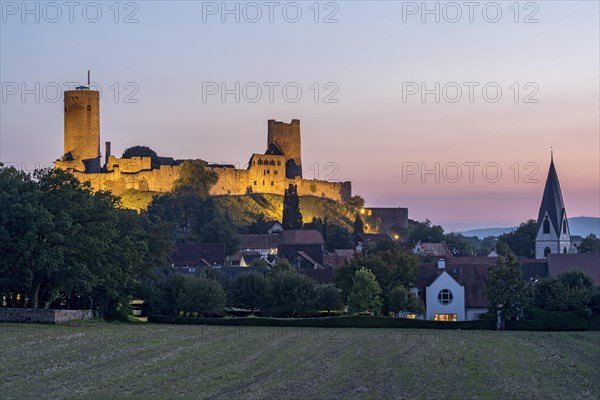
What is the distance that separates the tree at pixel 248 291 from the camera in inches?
2530

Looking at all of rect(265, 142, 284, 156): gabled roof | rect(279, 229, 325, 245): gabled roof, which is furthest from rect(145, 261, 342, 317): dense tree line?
rect(265, 142, 284, 156): gabled roof

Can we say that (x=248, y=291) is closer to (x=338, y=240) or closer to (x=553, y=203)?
(x=553, y=203)

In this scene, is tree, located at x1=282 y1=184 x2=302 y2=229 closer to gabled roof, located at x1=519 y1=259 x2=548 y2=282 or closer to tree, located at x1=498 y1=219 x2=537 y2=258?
tree, located at x1=498 y1=219 x2=537 y2=258

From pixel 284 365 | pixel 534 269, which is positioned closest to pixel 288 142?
pixel 534 269

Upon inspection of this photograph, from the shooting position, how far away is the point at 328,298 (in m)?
63.0

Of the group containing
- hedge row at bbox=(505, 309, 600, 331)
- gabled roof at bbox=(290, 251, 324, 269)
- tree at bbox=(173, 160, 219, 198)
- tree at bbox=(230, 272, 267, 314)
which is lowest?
hedge row at bbox=(505, 309, 600, 331)

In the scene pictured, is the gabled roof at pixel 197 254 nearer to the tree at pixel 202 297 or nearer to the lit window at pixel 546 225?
the lit window at pixel 546 225

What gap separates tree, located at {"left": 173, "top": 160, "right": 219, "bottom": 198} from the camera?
156 m

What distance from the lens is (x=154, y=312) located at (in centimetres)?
6203

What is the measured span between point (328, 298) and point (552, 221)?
158 ft

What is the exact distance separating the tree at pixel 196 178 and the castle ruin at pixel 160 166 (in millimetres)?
1537

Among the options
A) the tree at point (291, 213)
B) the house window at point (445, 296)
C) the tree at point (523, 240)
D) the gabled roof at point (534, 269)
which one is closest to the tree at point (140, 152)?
the tree at point (291, 213)

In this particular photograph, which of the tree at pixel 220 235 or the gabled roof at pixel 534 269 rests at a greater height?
the tree at pixel 220 235

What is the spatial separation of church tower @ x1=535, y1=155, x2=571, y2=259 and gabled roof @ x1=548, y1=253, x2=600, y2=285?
2402cm
